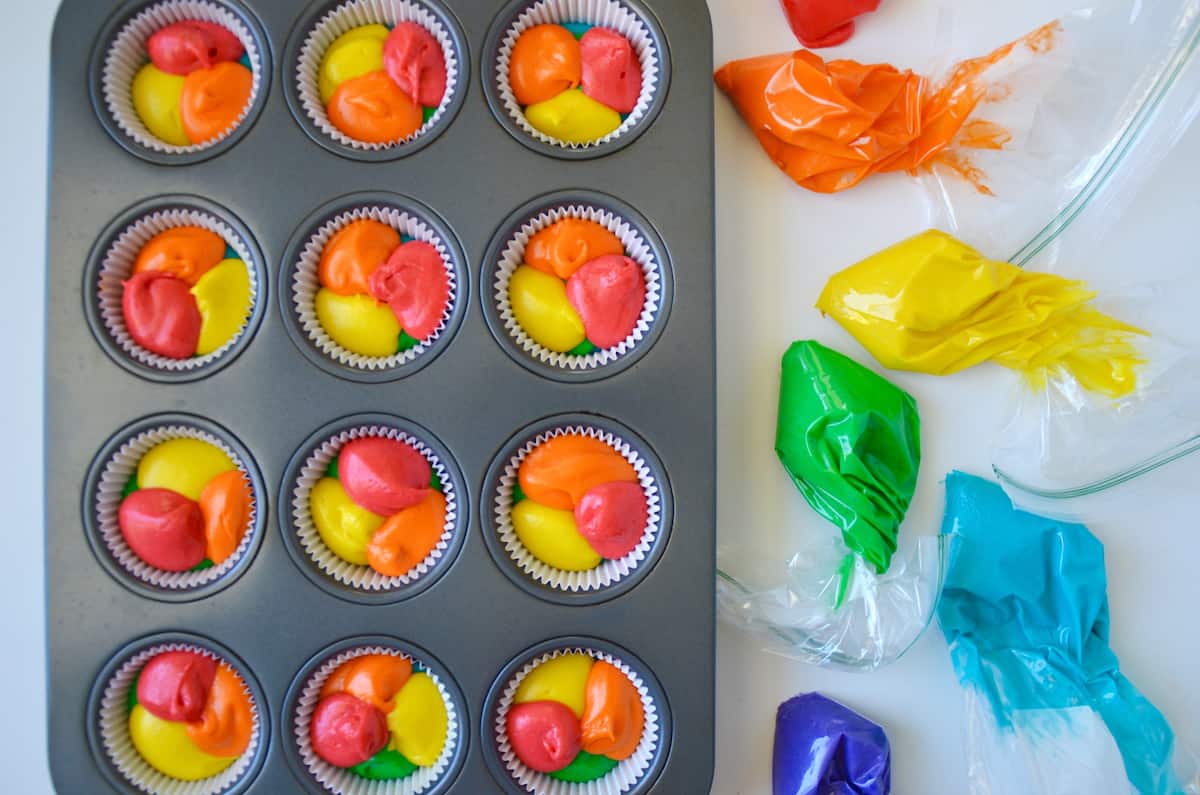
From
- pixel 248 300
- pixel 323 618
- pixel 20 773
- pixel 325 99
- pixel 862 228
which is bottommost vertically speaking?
pixel 20 773

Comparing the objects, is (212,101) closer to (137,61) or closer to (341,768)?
(137,61)

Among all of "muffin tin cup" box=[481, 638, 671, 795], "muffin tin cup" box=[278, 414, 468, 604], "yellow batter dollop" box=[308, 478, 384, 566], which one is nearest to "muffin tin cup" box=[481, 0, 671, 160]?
"muffin tin cup" box=[278, 414, 468, 604]

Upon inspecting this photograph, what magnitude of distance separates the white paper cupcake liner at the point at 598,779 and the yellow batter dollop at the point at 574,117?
0.70 metres

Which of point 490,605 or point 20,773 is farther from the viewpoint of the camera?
point 20,773

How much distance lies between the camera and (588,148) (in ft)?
3.44

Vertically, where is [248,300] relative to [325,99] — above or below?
below

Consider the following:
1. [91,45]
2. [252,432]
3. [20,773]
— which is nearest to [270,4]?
[91,45]

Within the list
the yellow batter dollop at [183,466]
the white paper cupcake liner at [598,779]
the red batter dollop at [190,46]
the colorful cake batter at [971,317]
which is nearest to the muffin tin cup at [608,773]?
the white paper cupcake liner at [598,779]

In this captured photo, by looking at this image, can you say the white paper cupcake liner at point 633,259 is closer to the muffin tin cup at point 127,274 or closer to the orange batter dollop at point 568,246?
the orange batter dollop at point 568,246

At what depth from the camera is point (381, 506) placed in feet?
3.46

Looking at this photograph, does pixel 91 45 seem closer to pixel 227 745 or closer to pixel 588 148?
pixel 588 148

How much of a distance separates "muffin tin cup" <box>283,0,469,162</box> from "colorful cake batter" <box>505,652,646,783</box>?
0.73 m

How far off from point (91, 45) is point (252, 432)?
555mm

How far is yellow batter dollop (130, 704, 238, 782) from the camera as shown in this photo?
105cm
